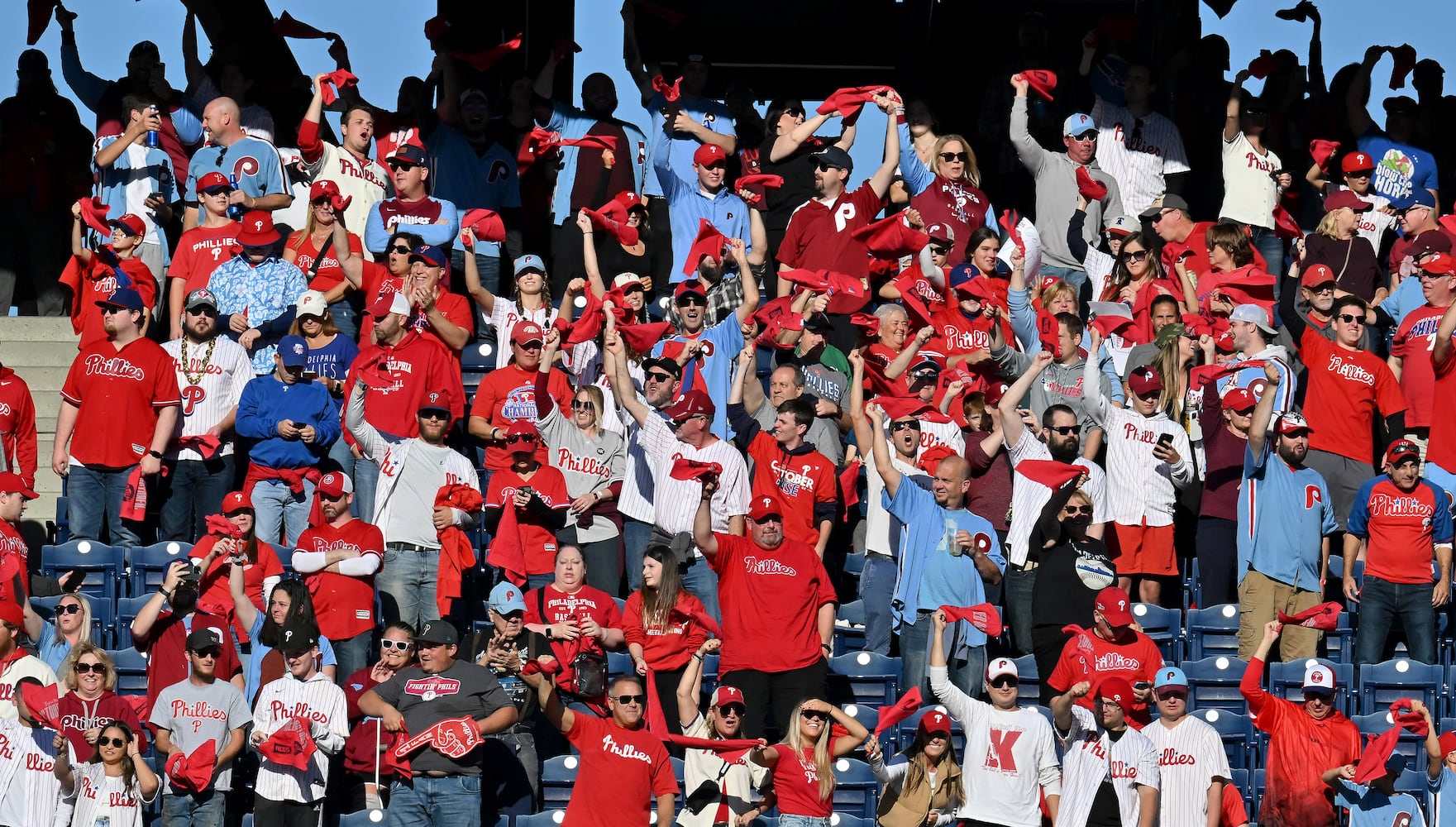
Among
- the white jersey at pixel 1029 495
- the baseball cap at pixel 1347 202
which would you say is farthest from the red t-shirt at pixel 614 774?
the baseball cap at pixel 1347 202

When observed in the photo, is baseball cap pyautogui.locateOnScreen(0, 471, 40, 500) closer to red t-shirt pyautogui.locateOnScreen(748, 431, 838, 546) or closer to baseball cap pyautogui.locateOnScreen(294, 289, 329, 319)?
baseball cap pyautogui.locateOnScreen(294, 289, 329, 319)

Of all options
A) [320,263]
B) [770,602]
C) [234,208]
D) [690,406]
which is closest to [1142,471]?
[770,602]

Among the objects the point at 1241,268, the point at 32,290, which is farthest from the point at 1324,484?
the point at 32,290

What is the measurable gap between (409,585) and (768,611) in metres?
2.05

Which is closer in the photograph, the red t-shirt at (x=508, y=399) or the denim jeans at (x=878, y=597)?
the denim jeans at (x=878, y=597)

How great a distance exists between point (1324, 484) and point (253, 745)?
5950 millimetres

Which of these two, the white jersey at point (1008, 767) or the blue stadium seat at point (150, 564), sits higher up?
the blue stadium seat at point (150, 564)

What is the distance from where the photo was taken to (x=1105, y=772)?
37.8 feet

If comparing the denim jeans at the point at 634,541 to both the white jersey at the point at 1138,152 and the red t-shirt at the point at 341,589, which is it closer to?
the red t-shirt at the point at 341,589

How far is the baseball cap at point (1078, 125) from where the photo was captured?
1625cm

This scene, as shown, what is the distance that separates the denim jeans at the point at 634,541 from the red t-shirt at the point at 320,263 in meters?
2.96

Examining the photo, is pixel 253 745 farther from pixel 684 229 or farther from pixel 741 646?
pixel 684 229

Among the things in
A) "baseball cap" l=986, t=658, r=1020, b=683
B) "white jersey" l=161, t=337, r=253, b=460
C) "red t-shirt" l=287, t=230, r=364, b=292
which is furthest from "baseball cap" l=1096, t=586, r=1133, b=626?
"red t-shirt" l=287, t=230, r=364, b=292

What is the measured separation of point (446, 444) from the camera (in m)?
13.3
